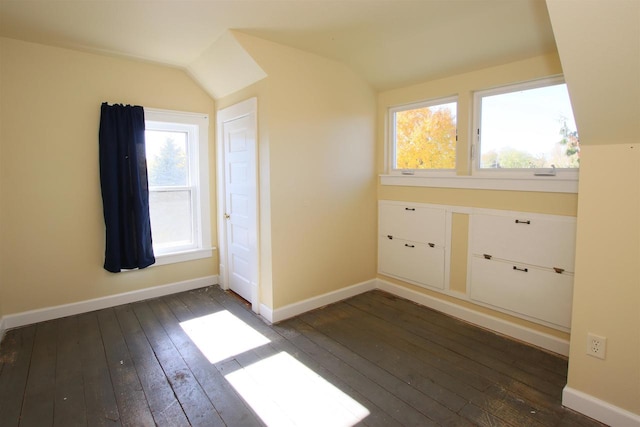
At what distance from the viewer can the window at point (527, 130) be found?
2535mm

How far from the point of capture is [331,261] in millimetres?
3525

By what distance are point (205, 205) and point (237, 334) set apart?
65.8 inches

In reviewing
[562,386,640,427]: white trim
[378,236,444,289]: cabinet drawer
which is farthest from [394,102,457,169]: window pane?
[562,386,640,427]: white trim

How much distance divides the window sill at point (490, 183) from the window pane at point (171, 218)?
7.50 ft

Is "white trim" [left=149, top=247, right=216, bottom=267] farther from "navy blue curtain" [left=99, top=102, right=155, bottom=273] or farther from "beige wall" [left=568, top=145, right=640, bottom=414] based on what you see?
"beige wall" [left=568, top=145, right=640, bottom=414]

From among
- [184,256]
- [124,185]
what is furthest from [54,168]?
[184,256]

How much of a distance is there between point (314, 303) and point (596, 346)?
2.19 meters

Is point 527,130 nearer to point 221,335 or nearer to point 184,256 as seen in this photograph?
point 221,335

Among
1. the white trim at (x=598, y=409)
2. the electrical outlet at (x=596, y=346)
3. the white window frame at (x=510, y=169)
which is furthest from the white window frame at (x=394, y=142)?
the white trim at (x=598, y=409)

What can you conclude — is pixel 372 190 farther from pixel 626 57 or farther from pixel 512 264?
pixel 626 57

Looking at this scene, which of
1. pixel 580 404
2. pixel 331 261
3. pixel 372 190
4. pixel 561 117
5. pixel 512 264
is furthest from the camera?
pixel 372 190

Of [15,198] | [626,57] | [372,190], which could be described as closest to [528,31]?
[626,57]

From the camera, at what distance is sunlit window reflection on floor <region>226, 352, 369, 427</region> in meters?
1.93

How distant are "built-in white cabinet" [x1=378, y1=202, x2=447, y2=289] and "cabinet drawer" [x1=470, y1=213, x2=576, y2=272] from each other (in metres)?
0.37
